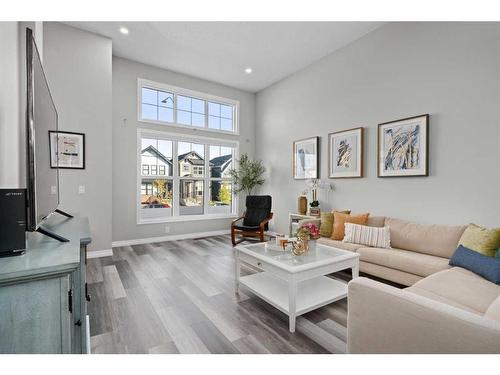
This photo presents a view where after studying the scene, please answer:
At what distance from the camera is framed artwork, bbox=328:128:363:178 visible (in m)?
3.66

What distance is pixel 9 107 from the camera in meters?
1.30

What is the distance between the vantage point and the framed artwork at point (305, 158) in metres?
4.38

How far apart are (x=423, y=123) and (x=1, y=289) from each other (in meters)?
3.83

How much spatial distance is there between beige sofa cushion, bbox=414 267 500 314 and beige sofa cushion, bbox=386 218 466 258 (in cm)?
58

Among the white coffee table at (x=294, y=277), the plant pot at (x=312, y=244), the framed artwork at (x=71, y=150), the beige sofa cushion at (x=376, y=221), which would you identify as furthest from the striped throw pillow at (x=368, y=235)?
the framed artwork at (x=71, y=150)

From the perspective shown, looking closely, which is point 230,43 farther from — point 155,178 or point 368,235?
point 368,235

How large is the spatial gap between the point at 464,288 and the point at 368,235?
1.26m

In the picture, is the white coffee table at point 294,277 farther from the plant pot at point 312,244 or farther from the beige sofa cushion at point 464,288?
the beige sofa cushion at point 464,288

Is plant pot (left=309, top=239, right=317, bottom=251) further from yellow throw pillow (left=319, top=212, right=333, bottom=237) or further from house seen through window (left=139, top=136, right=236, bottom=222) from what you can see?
house seen through window (left=139, top=136, right=236, bottom=222)

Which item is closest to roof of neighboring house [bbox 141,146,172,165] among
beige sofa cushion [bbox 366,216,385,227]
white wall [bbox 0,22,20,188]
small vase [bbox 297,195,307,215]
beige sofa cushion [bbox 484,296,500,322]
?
small vase [bbox 297,195,307,215]

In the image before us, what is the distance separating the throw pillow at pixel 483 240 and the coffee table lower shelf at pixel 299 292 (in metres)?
1.20

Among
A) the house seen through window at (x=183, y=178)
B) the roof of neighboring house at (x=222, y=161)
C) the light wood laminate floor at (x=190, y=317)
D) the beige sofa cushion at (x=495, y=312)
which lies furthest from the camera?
the roof of neighboring house at (x=222, y=161)

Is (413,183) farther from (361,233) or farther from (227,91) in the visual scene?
(227,91)

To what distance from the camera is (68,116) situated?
344cm
